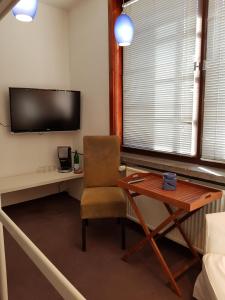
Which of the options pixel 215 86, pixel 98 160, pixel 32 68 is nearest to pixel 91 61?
pixel 32 68

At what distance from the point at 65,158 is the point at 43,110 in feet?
2.54

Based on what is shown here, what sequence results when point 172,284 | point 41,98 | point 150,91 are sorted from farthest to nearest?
1. point 41,98
2. point 150,91
3. point 172,284

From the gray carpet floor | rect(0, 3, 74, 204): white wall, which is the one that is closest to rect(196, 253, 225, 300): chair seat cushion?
the gray carpet floor

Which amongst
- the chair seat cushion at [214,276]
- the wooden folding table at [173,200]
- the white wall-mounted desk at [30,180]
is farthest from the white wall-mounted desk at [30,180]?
the chair seat cushion at [214,276]

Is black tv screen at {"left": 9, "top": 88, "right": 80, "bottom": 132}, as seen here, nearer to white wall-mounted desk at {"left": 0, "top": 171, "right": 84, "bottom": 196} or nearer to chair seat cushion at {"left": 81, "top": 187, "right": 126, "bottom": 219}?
white wall-mounted desk at {"left": 0, "top": 171, "right": 84, "bottom": 196}

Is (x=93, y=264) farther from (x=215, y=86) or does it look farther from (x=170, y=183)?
(x=215, y=86)

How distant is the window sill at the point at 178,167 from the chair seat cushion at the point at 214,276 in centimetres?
66

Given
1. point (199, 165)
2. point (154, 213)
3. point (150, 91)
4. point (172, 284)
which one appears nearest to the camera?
point (172, 284)

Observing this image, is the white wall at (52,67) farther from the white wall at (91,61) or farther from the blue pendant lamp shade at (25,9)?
the blue pendant lamp shade at (25,9)

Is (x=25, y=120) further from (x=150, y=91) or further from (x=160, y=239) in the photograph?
(x=160, y=239)

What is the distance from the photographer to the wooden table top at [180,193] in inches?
67.0

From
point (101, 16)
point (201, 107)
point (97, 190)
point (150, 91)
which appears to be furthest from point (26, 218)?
point (101, 16)

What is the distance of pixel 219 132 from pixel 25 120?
2390 mm

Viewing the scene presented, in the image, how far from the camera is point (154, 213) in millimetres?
2521
